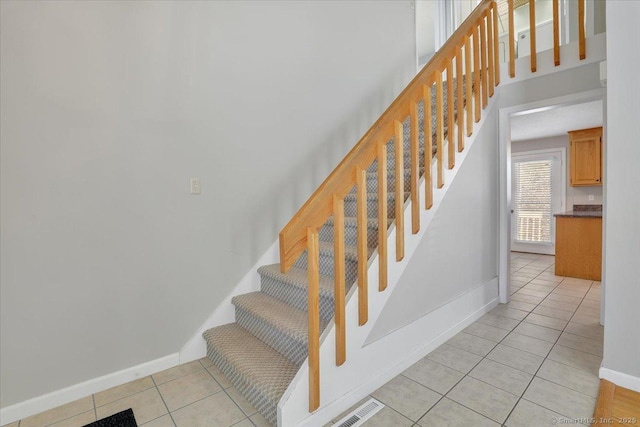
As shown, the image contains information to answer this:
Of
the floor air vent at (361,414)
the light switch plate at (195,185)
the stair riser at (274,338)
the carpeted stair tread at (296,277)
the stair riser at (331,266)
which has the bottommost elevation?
the floor air vent at (361,414)

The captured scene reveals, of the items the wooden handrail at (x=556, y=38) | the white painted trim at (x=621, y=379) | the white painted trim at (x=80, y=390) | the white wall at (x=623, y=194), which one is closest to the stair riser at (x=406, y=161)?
the white wall at (x=623, y=194)

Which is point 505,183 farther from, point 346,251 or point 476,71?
point 346,251

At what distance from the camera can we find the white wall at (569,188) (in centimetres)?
554

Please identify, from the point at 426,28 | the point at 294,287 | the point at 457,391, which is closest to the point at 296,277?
the point at 294,287

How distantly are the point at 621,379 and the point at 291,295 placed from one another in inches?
79.0

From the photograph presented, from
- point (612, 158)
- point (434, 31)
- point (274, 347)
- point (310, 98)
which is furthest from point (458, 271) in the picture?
point (434, 31)

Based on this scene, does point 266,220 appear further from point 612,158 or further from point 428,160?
point 612,158

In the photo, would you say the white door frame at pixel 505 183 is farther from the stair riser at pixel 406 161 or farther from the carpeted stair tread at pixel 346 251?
the carpeted stair tread at pixel 346 251

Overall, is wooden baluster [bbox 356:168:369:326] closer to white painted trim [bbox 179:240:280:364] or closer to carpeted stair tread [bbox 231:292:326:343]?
carpeted stair tread [bbox 231:292:326:343]

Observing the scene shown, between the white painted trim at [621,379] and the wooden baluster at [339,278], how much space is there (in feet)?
5.14

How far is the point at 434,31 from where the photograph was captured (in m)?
5.54

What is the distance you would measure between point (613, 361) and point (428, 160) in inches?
A: 62.4

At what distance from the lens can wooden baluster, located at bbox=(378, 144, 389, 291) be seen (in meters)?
1.71

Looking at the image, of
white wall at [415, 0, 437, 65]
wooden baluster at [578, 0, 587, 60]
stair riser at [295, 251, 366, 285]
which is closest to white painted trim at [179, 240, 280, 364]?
stair riser at [295, 251, 366, 285]
